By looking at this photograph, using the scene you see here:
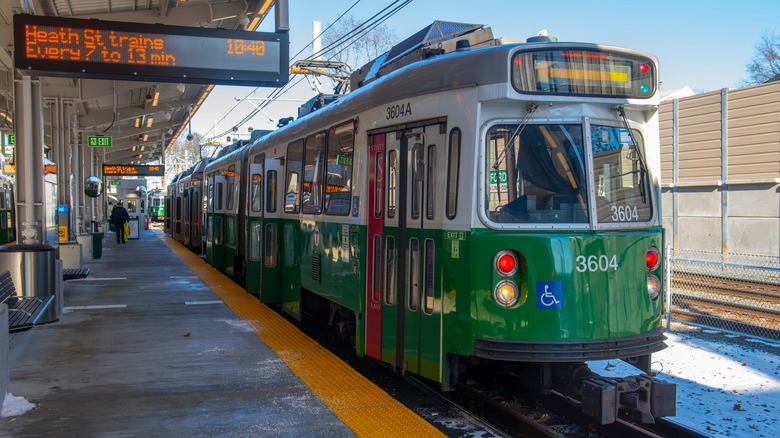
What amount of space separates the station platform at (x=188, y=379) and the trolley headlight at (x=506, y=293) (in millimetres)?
1099

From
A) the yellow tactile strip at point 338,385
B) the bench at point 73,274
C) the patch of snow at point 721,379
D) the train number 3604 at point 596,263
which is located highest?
the train number 3604 at point 596,263

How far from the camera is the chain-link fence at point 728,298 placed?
9.88 meters

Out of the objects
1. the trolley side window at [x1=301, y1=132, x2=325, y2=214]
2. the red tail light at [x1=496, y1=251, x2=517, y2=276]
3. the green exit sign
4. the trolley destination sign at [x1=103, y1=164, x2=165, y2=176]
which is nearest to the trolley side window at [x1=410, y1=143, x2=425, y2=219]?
the red tail light at [x1=496, y1=251, x2=517, y2=276]

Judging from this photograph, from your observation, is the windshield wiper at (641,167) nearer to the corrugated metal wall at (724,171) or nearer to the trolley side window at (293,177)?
the trolley side window at (293,177)

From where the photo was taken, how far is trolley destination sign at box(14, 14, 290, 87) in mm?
8266

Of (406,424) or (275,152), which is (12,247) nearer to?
(275,152)

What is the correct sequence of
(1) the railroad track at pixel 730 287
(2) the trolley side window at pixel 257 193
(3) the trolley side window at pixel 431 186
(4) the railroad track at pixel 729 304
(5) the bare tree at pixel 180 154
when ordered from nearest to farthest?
1. (3) the trolley side window at pixel 431 186
2. (4) the railroad track at pixel 729 304
3. (2) the trolley side window at pixel 257 193
4. (1) the railroad track at pixel 730 287
5. (5) the bare tree at pixel 180 154

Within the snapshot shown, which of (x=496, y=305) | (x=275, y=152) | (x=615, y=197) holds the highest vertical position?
(x=275, y=152)

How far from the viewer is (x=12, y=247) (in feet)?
30.2

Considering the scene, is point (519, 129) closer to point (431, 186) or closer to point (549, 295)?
point (431, 186)

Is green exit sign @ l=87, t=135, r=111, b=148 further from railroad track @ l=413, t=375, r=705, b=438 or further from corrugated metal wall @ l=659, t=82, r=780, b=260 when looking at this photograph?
railroad track @ l=413, t=375, r=705, b=438

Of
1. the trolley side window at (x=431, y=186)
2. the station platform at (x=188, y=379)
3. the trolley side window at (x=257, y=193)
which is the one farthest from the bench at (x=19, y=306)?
the trolley side window at (x=431, y=186)

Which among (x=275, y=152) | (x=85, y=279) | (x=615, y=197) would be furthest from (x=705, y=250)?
(x=85, y=279)

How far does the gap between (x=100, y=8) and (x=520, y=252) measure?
1088cm
